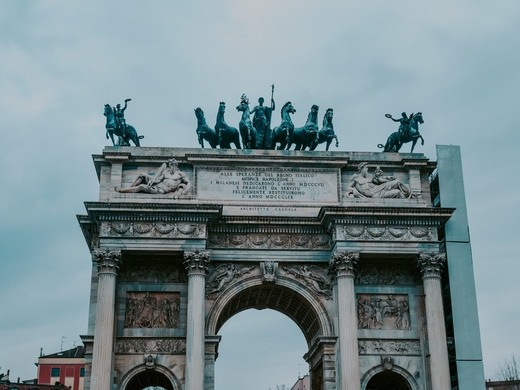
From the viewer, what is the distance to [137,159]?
29.3 metres

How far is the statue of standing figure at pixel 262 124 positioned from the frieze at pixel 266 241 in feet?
12.9

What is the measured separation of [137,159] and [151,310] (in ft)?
18.8

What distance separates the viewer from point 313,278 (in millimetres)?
28484

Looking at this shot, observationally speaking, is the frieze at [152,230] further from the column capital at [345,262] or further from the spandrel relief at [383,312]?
the spandrel relief at [383,312]

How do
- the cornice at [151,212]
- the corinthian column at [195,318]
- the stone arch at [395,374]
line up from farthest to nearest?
the cornice at [151,212]
the stone arch at [395,374]
the corinthian column at [195,318]

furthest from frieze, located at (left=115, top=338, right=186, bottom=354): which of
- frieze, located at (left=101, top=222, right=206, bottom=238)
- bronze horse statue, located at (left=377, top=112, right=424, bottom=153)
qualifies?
bronze horse statue, located at (left=377, top=112, right=424, bottom=153)

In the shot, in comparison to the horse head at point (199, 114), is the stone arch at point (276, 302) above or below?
below

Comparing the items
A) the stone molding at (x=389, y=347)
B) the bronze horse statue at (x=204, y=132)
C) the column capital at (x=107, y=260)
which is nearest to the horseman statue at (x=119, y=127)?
the bronze horse statue at (x=204, y=132)

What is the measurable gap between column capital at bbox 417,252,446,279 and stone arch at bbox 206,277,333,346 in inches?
151

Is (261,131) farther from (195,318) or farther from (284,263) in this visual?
(195,318)

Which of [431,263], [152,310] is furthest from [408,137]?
[152,310]

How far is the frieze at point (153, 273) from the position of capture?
28125mm

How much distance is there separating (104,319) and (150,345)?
209cm

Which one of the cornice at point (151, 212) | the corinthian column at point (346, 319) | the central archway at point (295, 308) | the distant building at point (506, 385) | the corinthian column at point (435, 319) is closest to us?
the corinthian column at point (346, 319)
